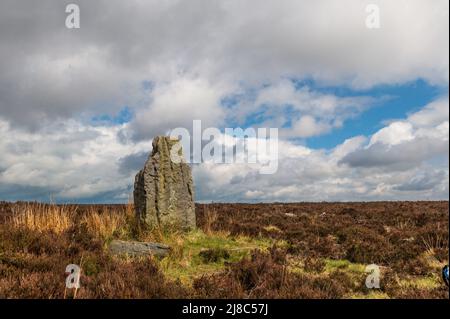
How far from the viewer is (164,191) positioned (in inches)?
509

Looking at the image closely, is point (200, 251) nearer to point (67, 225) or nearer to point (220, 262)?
point (220, 262)

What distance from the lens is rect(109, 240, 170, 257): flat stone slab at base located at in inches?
392

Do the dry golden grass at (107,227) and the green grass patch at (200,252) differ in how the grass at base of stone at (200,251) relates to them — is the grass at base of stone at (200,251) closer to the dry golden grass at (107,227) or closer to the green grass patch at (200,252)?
the green grass patch at (200,252)

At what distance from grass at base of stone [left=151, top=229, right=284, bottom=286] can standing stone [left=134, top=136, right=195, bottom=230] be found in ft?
2.34

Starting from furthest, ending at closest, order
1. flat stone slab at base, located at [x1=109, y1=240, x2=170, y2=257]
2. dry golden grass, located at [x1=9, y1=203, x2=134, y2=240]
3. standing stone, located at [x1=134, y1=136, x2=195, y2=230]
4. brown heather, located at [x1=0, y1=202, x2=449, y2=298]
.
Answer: standing stone, located at [x1=134, y1=136, x2=195, y2=230] < dry golden grass, located at [x1=9, y1=203, x2=134, y2=240] < flat stone slab at base, located at [x1=109, y1=240, x2=170, y2=257] < brown heather, located at [x1=0, y1=202, x2=449, y2=298]

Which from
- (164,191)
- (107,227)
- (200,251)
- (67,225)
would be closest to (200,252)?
(200,251)

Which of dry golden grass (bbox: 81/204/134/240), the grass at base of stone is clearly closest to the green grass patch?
the grass at base of stone

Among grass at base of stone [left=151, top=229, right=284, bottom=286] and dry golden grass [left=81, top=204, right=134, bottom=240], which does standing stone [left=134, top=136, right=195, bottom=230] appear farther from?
grass at base of stone [left=151, top=229, right=284, bottom=286]

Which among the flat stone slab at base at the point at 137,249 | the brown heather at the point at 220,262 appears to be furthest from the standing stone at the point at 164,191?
the flat stone slab at base at the point at 137,249

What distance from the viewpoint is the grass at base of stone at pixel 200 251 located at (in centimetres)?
922

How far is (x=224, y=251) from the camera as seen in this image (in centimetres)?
1066
